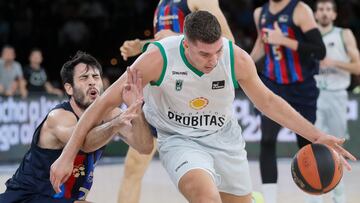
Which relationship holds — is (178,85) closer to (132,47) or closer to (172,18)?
(132,47)

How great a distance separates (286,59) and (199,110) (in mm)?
2358

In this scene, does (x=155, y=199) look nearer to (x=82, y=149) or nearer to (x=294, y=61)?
(x=294, y=61)

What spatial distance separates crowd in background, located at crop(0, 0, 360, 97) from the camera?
15.3 m

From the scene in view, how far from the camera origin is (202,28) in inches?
169

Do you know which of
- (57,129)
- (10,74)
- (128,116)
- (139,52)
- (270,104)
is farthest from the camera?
(10,74)

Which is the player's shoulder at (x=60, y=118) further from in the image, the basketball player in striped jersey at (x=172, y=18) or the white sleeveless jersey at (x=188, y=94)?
the basketball player in striped jersey at (x=172, y=18)

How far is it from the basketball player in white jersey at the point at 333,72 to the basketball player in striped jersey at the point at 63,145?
4.01 meters

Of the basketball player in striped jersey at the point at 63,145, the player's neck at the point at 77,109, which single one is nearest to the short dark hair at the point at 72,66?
the basketball player in striped jersey at the point at 63,145

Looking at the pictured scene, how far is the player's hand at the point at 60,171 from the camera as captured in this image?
14.1 feet

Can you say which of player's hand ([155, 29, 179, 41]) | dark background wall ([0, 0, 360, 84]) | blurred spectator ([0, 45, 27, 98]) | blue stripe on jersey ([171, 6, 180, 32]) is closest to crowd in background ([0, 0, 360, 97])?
dark background wall ([0, 0, 360, 84])

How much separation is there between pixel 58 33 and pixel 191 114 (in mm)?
11249

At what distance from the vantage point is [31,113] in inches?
444

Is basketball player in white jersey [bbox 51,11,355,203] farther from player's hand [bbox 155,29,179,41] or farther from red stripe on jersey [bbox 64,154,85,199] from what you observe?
player's hand [bbox 155,29,179,41]

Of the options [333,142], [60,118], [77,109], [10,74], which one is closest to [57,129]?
[60,118]
